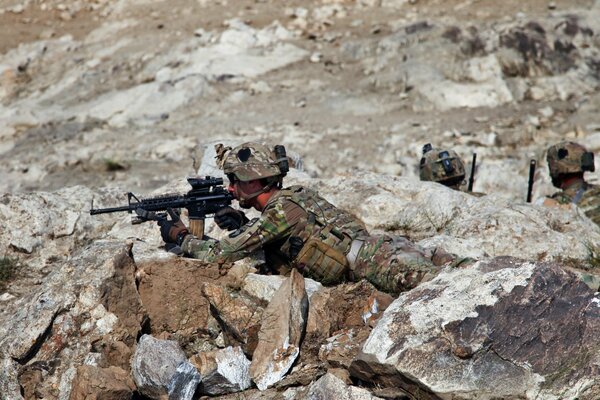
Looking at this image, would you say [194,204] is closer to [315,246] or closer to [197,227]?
[197,227]

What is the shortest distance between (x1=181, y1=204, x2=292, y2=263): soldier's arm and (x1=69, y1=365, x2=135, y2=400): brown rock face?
1.29 metres

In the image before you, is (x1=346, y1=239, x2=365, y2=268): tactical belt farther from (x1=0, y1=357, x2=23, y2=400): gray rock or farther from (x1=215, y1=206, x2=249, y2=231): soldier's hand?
(x1=0, y1=357, x2=23, y2=400): gray rock

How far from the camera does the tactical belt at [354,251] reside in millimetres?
6730

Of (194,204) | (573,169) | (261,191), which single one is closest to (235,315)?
(261,191)

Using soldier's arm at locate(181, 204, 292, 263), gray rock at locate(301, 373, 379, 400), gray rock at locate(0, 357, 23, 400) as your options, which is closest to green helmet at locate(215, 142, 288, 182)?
soldier's arm at locate(181, 204, 292, 263)

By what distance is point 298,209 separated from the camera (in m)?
6.73

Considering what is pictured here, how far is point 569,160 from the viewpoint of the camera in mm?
10312

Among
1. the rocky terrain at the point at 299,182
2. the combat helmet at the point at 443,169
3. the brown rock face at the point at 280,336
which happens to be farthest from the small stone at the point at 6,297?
the combat helmet at the point at 443,169

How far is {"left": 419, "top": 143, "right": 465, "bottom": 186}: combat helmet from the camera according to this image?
33.2ft

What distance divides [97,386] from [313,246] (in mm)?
1904

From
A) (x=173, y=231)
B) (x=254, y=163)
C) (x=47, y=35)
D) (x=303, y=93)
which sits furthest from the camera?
(x=47, y=35)

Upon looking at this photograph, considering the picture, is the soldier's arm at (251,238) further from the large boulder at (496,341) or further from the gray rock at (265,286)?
the large boulder at (496,341)

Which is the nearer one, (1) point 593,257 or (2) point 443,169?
(1) point 593,257

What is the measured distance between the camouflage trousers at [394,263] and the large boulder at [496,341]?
0.79 meters
